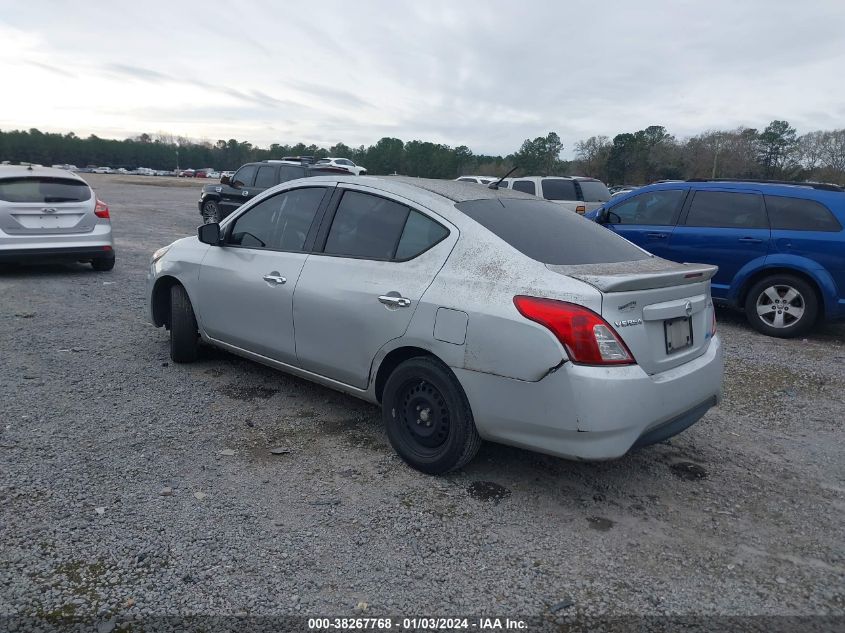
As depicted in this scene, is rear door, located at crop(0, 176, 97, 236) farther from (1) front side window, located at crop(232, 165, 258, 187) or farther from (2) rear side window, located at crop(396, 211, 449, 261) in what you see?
(2) rear side window, located at crop(396, 211, 449, 261)

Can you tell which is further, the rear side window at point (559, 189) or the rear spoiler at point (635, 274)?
the rear side window at point (559, 189)

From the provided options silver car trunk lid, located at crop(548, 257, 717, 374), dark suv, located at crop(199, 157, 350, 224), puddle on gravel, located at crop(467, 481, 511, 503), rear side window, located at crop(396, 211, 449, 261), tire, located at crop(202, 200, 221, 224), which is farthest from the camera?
tire, located at crop(202, 200, 221, 224)

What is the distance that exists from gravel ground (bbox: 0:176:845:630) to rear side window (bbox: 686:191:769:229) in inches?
115

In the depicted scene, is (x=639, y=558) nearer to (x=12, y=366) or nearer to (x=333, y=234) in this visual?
(x=333, y=234)

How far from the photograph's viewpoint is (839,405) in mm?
5211

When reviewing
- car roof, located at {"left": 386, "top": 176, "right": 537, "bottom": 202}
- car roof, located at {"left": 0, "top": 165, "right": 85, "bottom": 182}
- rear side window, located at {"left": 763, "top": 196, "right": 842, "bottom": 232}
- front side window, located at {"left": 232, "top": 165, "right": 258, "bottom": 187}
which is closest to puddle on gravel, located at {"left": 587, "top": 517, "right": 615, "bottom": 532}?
car roof, located at {"left": 386, "top": 176, "right": 537, "bottom": 202}

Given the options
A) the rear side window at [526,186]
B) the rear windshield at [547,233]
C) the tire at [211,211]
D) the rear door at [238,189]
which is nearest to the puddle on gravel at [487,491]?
the rear windshield at [547,233]

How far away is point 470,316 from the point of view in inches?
133

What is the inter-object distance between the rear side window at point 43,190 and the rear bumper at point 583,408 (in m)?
8.18

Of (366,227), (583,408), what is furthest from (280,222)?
(583,408)

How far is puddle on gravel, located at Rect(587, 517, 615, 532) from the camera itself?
3277mm

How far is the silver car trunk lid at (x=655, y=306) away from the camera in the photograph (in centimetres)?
317

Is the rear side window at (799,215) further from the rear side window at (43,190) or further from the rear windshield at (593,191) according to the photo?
the rear side window at (43,190)

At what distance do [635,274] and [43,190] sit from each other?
8.82 m
